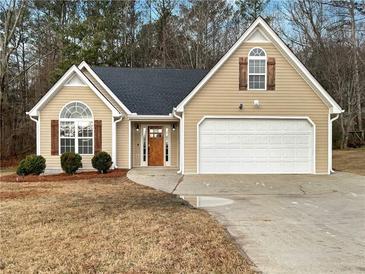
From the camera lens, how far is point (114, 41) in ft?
117

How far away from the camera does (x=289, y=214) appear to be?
9383mm

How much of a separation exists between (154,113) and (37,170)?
5736 millimetres

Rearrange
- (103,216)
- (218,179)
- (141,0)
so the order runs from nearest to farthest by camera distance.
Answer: (103,216)
(218,179)
(141,0)

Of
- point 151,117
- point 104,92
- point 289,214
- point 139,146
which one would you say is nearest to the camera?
point 289,214

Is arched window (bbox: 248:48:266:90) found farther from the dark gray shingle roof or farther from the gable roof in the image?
the dark gray shingle roof

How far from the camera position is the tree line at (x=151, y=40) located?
31812mm

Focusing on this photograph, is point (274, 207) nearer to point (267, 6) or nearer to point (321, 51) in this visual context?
point (321, 51)

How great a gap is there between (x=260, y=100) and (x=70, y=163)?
328 inches

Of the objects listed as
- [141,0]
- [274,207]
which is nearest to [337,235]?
[274,207]

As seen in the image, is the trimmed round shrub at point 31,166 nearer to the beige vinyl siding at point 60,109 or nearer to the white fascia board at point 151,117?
the beige vinyl siding at point 60,109

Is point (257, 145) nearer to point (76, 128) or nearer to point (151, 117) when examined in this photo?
point (151, 117)

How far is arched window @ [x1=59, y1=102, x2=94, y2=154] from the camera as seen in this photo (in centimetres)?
1916

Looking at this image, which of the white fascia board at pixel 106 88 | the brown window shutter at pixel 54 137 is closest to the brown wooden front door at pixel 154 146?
the white fascia board at pixel 106 88

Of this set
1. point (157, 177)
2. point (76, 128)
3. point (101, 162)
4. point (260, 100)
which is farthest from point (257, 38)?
point (76, 128)
